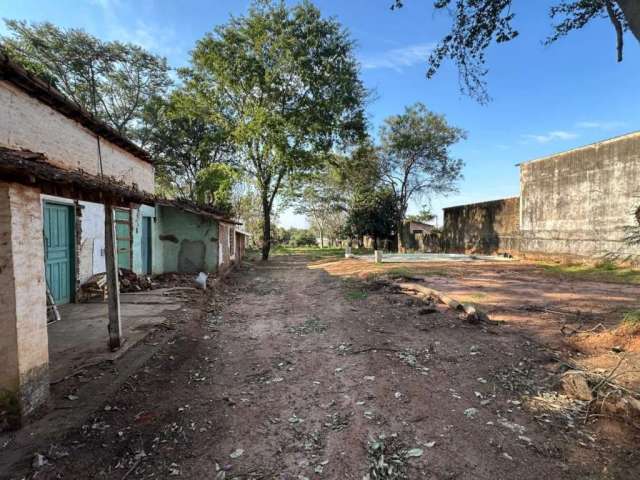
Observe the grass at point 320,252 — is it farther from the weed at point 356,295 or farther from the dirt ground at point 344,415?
the dirt ground at point 344,415

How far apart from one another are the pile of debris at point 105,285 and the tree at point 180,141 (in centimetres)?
1373

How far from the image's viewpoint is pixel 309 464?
2.73m

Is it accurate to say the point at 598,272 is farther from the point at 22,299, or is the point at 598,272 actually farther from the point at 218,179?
the point at 218,179

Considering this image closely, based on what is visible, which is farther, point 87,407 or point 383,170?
point 383,170

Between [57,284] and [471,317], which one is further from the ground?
[57,284]

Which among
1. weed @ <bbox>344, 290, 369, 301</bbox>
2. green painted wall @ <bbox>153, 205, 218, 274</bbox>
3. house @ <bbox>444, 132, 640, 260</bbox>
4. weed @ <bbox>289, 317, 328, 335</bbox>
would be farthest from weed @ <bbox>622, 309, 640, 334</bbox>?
green painted wall @ <bbox>153, 205, 218, 274</bbox>

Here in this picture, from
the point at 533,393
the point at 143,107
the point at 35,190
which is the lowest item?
the point at 533,393

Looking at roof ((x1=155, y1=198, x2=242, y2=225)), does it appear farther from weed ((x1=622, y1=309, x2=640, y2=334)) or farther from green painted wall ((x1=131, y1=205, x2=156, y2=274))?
weed ((x1=622, y1=309, x2=640, y2=334))

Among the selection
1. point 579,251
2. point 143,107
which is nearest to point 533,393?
point 579,251

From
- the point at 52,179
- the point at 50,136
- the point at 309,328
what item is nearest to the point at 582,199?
the point at 309,328

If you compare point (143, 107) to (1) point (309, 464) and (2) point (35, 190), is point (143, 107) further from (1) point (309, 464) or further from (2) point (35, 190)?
(1) point (309, 464)

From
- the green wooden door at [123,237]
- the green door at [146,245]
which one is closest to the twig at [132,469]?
the green wooden door at [123,237]

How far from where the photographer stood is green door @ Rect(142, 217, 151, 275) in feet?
38.2

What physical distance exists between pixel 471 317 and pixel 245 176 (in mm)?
19180
